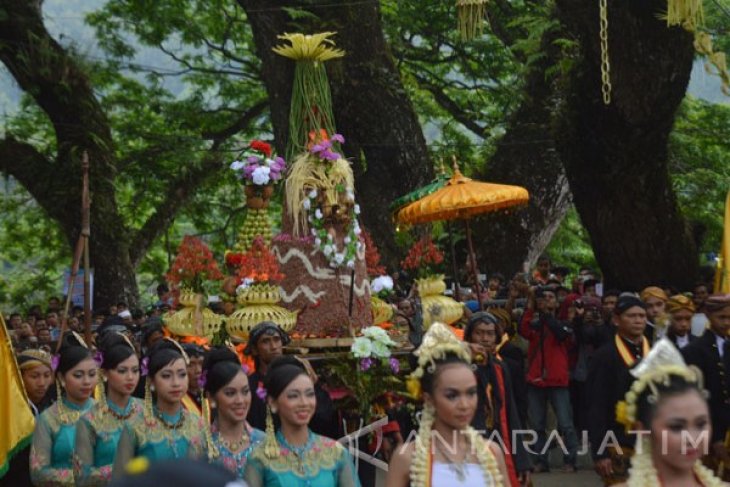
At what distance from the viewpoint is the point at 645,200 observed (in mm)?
14570

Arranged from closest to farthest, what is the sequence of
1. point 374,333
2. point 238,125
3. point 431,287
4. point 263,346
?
point 263,346, point 374,333, point 431,287, point 238,125

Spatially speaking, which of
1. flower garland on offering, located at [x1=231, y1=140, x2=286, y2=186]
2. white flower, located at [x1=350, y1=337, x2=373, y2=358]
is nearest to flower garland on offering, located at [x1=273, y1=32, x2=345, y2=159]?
flower garland on offering, located at [x1=231, y1=140, x2=286, y2=186]

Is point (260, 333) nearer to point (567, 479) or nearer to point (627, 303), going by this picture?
point (627, 303)

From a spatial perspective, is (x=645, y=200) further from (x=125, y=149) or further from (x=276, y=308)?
(x=125, y=149)

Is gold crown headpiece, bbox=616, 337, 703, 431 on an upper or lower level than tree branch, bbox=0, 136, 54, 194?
lower

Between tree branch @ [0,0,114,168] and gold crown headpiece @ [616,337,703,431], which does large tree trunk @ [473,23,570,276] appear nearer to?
tree branch @ [0,0,114,168]

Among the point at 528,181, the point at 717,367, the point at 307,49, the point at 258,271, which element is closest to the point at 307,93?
the point at 307,49

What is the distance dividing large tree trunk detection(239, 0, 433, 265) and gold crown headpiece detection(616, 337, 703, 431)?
13659 millimetres

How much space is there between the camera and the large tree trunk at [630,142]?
13.3 meters

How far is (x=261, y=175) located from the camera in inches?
432

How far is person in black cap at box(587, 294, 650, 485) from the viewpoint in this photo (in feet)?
24.9

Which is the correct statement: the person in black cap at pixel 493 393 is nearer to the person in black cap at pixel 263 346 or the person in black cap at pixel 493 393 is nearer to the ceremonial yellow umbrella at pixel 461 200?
the person in black cap at pixel 263 346

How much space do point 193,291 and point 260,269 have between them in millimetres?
882

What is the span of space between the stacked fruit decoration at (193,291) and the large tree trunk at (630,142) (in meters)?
5.33
